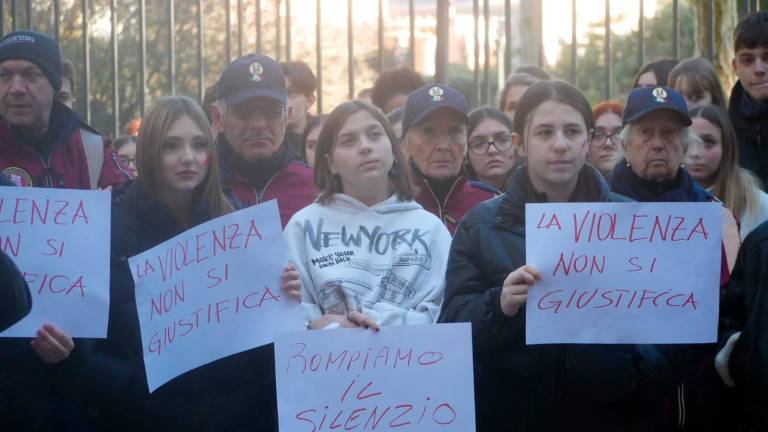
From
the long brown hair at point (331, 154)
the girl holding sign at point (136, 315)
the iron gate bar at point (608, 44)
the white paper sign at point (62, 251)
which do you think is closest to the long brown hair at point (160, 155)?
the girl holding sign at point (136, 315)

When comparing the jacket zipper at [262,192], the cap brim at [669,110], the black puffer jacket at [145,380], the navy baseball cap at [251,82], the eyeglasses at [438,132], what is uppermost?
the navy baseball cap at [251,82]

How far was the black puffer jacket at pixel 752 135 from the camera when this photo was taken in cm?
620

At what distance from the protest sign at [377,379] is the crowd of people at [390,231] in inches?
3.9

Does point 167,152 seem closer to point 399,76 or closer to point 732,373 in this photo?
point 732,373

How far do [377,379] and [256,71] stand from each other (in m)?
2.00

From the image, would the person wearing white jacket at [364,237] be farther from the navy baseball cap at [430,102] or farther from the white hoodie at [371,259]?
the navy baseball cap at [430,102]

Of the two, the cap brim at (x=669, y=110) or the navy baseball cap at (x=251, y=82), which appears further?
the navy baseball cap at (x=251, y=82)

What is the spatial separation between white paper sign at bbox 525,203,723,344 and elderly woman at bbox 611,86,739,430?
519 mm

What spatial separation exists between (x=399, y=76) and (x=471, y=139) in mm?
1468

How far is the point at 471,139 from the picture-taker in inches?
246

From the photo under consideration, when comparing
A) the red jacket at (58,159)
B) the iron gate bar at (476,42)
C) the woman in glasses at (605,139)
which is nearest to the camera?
the red jacket at (58,159)

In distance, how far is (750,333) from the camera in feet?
13.2

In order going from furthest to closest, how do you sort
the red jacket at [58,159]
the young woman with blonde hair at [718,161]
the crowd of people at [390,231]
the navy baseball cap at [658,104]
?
the young woman with blonde hair at [718,161], the red jacket at [58,159], the navy baseball cap at [658,104], the crowd of people at [390,231]

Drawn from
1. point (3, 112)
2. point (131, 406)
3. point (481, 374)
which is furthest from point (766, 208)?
point (3, 112)
